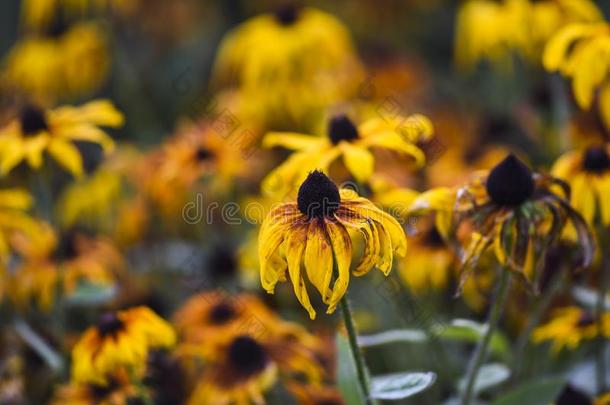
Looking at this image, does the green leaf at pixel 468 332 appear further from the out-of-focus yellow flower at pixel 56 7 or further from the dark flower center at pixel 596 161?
the out-of-focus yellow flower at pixel 56 7

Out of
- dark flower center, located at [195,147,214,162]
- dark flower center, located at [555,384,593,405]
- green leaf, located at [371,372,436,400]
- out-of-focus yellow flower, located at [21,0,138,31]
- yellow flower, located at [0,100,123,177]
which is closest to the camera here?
green leaf, located at [371,372,436,400]

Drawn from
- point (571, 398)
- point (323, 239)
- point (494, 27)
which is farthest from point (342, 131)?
point (494, 27)

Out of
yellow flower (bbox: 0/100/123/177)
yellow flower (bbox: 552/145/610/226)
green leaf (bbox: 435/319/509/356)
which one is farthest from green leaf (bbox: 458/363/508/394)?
yellow flower (bbox: 0/100/123/177)

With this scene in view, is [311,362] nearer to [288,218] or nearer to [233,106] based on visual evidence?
[288,218]

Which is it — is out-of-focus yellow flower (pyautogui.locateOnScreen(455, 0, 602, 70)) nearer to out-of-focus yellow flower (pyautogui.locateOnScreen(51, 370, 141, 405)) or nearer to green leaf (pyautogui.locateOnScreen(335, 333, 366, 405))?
green leaf (pyautogui.locateOnScreen(335, 333, 366, 405))

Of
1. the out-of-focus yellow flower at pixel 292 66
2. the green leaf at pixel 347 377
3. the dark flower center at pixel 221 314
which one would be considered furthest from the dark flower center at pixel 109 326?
the out-of-focus yellow flower at pixel 292 66

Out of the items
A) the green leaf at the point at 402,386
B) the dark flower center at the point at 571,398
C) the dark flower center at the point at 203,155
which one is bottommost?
the dark flower center at the point at 571,398
